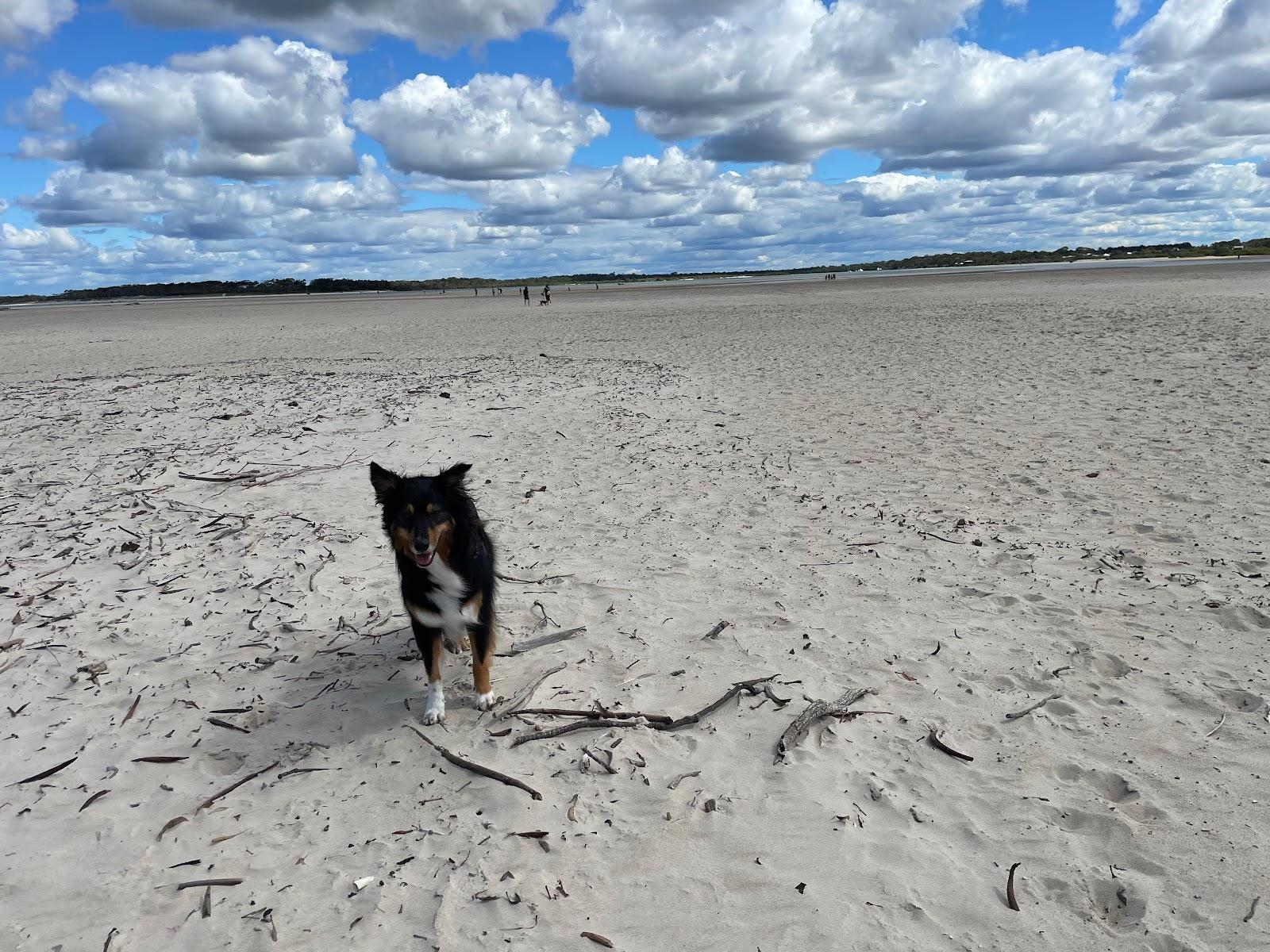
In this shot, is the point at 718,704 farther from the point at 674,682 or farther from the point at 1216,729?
the point at 1216,729

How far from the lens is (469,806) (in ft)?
12.1

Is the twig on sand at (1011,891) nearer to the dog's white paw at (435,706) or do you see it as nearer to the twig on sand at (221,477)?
the dog's white paw at (435,706)

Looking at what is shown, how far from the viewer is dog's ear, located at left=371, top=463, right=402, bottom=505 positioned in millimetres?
4160

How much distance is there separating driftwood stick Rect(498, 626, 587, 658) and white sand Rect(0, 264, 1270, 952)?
96mm

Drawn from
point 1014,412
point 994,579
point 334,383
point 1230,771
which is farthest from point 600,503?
point 334,383

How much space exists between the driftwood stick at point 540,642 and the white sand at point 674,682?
0.32ft

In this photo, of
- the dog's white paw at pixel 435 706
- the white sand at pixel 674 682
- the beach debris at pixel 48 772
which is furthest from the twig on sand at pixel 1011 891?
the beach debris at pixel 48 772

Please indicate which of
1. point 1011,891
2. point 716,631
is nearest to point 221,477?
point 716,631

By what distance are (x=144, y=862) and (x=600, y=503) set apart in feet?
17.6

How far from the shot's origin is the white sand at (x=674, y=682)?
310 centimetres

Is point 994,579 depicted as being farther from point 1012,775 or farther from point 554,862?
point 554,862

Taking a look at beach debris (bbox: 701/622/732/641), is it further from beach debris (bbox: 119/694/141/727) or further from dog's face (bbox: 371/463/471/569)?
beach debris (bbox: 119/694/141/727)

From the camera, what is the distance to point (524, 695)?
4664 millimetres

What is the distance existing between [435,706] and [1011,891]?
3.02 m
